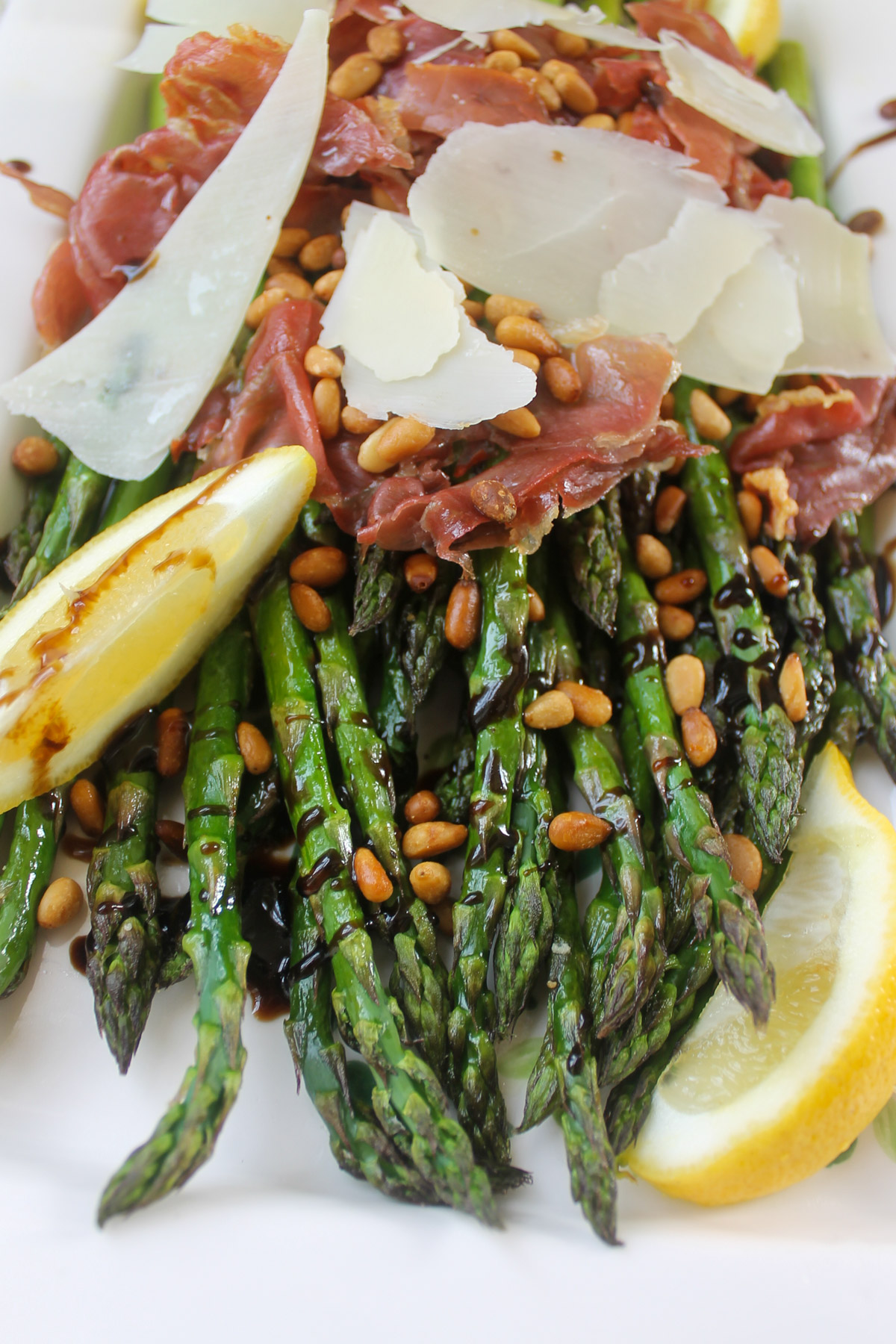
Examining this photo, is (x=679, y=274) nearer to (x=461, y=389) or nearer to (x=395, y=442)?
(x=461, y=389)

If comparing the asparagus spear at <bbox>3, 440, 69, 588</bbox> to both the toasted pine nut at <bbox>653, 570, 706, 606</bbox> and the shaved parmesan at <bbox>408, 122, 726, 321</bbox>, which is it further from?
the toasted pine nut at <bbox>653, 570, 706, 606</bbox>

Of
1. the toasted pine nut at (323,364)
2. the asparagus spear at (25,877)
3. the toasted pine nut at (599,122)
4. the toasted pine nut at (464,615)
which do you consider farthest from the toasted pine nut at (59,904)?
the toasted pine nut at (599,122)

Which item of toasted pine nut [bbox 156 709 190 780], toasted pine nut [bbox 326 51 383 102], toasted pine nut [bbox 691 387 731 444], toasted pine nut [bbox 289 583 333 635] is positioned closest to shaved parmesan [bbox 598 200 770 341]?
toasted pine nut [bbox 691 387 731 444]

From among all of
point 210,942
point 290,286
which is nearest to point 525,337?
point 290,286

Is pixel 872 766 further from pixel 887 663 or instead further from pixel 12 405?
pixel 12 405

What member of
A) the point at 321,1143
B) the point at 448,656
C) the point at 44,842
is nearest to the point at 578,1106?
the point at 321,1143

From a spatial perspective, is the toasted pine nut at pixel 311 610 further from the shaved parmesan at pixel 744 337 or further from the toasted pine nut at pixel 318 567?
the shaved parmesan at pixel 744 337
